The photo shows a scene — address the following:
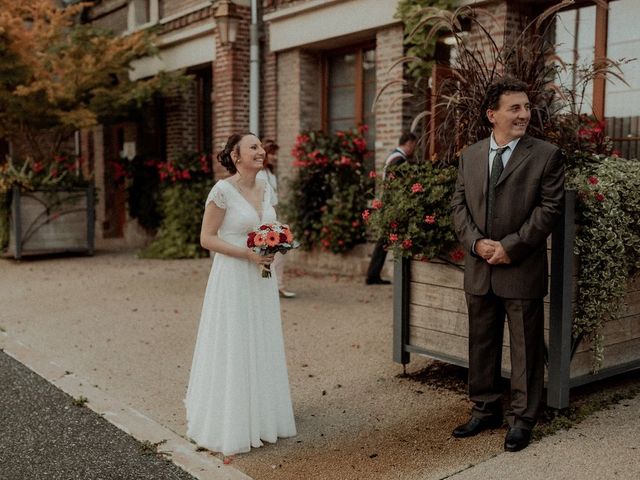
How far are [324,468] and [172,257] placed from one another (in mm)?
9519

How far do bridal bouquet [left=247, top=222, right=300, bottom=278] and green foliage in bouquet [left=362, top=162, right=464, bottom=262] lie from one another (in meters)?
1.09

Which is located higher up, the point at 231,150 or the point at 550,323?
the point at 231,150

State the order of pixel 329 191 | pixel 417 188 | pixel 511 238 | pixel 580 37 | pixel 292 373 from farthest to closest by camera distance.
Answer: pixel 329 191 → pixel 580 37 → pixel 292 373 → pixel 417 188 → pixel 511 238

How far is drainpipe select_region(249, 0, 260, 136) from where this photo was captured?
11602mm

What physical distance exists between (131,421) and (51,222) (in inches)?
363

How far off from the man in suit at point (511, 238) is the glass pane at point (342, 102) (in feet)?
23.3

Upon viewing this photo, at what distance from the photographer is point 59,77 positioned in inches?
519

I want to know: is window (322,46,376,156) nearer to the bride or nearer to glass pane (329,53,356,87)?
glass pane (329,53,356,87)

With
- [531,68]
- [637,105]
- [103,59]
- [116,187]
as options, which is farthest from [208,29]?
[531,68]

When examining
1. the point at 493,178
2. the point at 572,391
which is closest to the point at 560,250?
the point at 493,178

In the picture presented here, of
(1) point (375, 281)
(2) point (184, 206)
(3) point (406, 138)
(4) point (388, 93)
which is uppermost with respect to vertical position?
(4) point (388, 93)

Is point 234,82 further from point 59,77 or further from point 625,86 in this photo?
point 625,86

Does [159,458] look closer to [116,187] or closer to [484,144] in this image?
[484,144]

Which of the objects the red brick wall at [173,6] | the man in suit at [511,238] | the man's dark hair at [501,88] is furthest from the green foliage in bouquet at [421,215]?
the red brick wall at [173,6]
